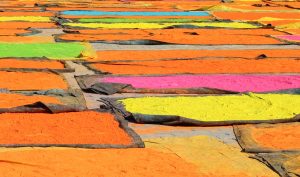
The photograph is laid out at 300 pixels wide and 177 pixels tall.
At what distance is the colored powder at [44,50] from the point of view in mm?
8219

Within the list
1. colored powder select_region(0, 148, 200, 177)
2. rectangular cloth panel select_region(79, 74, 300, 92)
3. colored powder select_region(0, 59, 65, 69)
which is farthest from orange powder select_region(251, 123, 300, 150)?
colored powder select_region(0, 59, 65, 69)

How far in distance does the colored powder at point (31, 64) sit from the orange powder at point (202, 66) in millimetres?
435

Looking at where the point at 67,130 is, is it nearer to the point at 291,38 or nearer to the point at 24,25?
the point at 291,38

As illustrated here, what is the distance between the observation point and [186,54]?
28.7 ft

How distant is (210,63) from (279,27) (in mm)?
4323

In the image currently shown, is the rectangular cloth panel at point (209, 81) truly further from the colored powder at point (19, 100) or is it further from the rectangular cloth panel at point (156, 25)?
the rectangular cloth panel at point (156, 25)

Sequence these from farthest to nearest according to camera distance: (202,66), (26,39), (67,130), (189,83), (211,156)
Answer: (26,39), (202,66), (189,83), (67,130), (211,156)

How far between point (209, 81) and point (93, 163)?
9.63 ft

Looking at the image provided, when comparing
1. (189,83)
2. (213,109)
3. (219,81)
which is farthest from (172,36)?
(213,109)

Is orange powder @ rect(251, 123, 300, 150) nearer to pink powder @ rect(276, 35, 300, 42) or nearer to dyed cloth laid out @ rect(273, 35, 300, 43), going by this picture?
dyed cloth laid out @ rect(273, 35, 300, 43)

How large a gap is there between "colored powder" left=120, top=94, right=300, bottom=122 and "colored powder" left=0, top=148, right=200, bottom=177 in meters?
1.03

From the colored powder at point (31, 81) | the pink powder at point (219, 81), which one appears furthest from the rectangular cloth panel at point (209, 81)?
the colored powder at point (31, 81)

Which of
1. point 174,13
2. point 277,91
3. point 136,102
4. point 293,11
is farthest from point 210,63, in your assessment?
point 293,11

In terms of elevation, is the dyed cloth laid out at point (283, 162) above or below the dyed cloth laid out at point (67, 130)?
below
